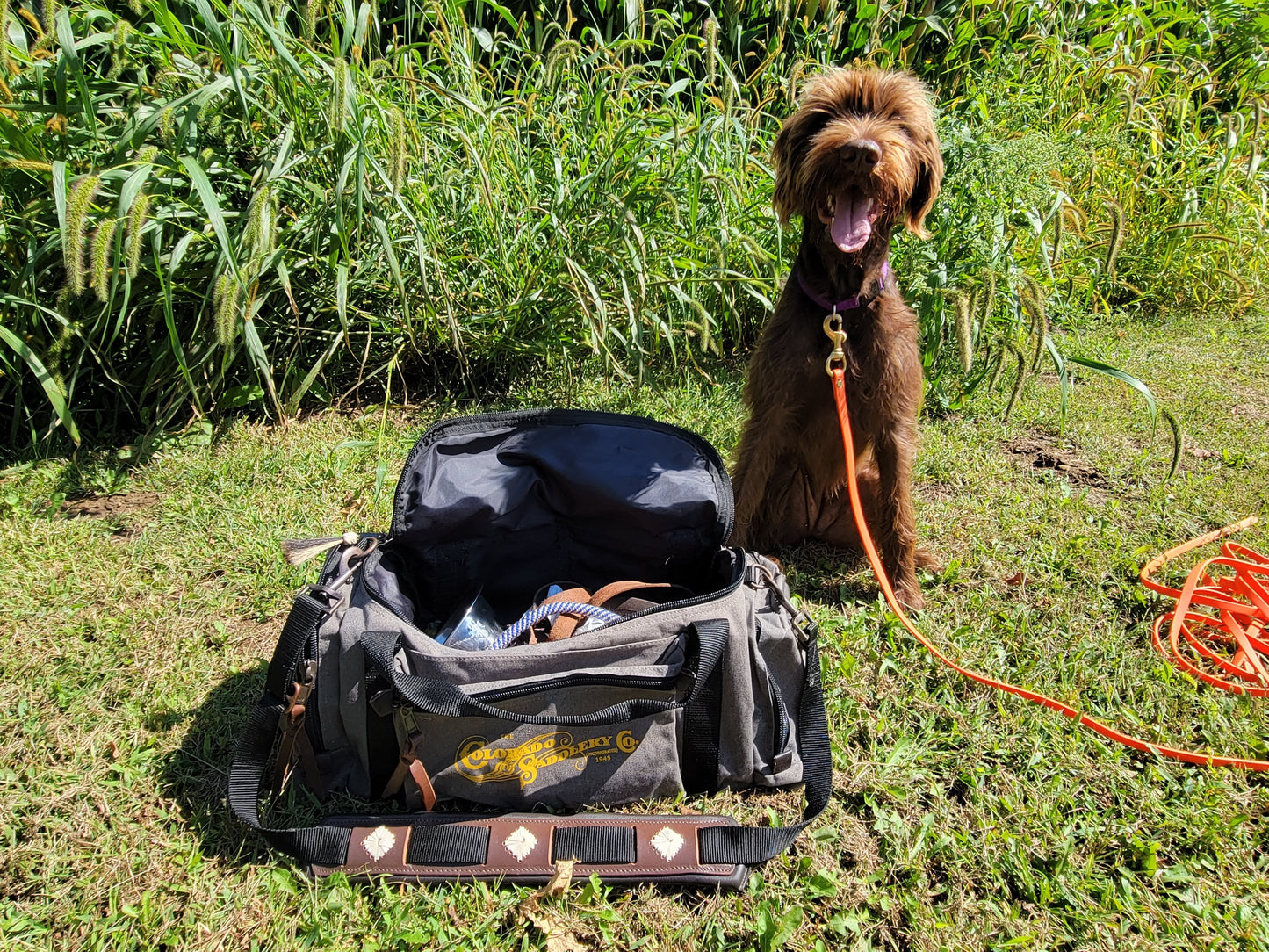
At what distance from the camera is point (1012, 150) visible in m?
3.50

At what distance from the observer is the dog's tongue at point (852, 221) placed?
2.30 meters

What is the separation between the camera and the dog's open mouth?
2297 millimetres

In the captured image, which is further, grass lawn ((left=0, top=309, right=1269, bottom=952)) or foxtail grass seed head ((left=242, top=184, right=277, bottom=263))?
foxtail grass seed head ((left=242, top=184, right=277, bottom=263))

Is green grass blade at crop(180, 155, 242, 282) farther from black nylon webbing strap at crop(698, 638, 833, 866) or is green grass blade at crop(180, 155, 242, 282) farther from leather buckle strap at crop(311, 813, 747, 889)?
black nylon webbing strap at crop(698, 638, 833, 866)

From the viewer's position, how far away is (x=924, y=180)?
2.50 m

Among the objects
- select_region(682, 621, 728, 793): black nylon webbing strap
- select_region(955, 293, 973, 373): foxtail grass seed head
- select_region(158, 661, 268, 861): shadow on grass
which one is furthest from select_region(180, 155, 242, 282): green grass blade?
select_region(955, 293, 973, 373): foxtail grass seed head

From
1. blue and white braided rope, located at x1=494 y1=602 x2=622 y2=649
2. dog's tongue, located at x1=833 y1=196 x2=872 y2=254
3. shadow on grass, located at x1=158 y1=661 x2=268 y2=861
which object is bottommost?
shadow on grass, located at x1=158 y1=661 x2=268 y2=861

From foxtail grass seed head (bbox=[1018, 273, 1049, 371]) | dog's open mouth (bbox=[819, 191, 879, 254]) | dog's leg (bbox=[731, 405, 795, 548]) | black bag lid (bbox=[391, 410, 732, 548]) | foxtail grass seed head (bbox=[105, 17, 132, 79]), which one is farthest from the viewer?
foxtail grass seed head (bbox=[1018, 273, 1049, 371])

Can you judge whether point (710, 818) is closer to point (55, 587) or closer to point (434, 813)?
point (434, 813)

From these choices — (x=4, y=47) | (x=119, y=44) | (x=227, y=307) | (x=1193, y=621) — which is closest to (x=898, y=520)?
(x=1193, y=621)

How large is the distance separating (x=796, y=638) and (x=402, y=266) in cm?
263

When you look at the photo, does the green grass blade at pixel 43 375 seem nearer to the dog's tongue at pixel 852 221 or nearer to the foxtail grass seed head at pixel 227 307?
the foxtail grass seed head at pixel 227 307

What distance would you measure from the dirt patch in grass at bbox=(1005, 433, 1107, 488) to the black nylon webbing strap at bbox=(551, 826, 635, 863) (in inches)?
110

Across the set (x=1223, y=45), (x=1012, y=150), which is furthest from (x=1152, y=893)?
(x=1223, y=45)
